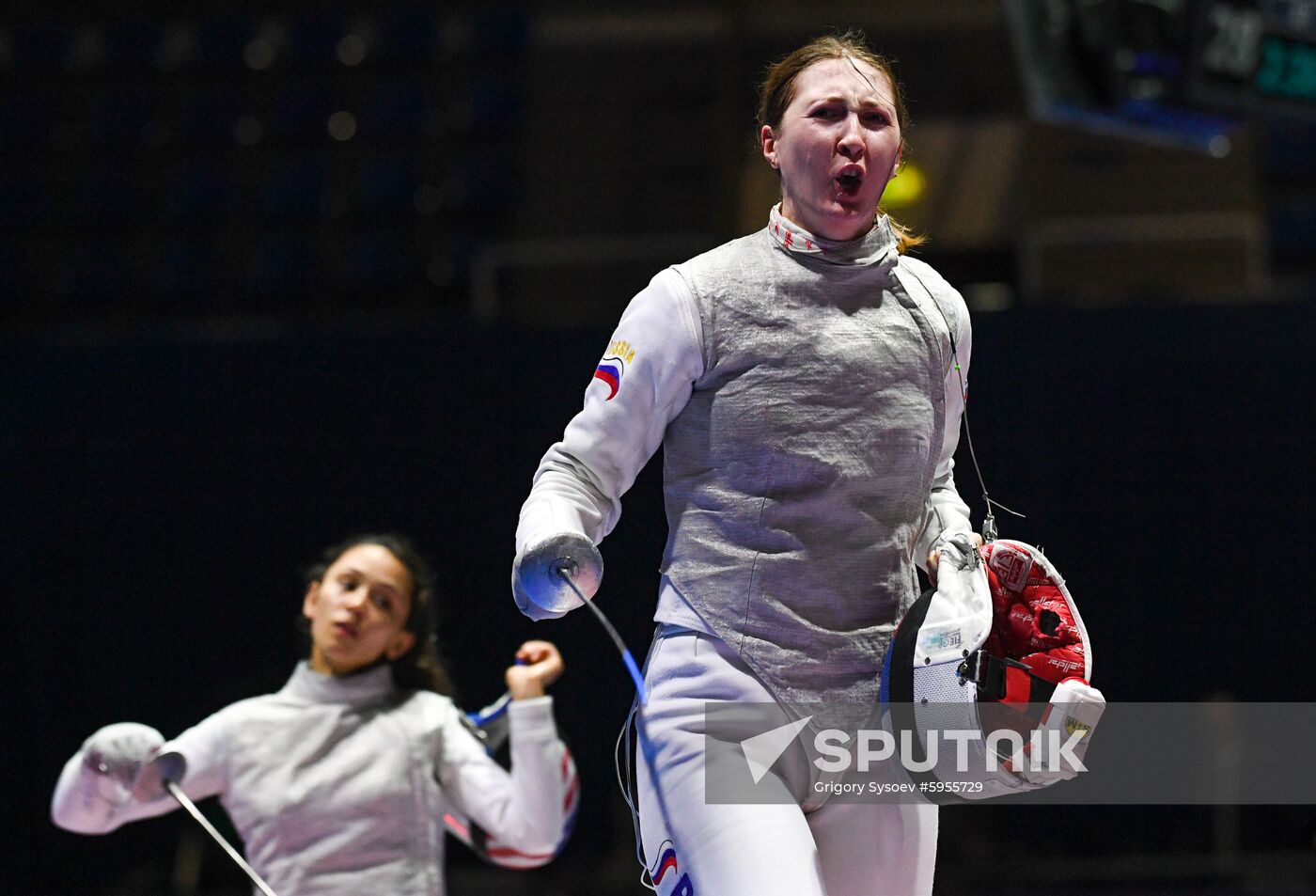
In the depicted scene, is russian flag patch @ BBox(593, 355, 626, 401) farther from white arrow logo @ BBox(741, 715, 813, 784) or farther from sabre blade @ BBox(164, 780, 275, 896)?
sabre blade @ BBox(164, 780, 275, 896)

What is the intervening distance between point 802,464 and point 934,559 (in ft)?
0.74

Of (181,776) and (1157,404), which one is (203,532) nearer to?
(181,776)

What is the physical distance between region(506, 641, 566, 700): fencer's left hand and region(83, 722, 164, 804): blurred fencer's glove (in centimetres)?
64

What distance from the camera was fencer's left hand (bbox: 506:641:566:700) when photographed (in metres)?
2.35

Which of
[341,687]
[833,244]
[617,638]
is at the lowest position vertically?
[341,687]

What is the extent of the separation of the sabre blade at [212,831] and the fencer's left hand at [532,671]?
496mm

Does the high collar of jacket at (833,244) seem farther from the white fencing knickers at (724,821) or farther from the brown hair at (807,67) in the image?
the white fencing knickers at (724,821)

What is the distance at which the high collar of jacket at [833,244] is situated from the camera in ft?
5.08

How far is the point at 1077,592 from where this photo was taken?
466 centimetres

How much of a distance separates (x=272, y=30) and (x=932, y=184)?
3934 mm

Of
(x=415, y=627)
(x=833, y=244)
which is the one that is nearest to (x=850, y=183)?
(x=833, y=244)

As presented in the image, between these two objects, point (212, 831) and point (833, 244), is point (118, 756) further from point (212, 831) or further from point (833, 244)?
point (833, 244)

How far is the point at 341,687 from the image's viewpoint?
257 cm

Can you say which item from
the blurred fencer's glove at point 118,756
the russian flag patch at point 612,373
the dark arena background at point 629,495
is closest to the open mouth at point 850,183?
the russian flag patch at point 612,373
